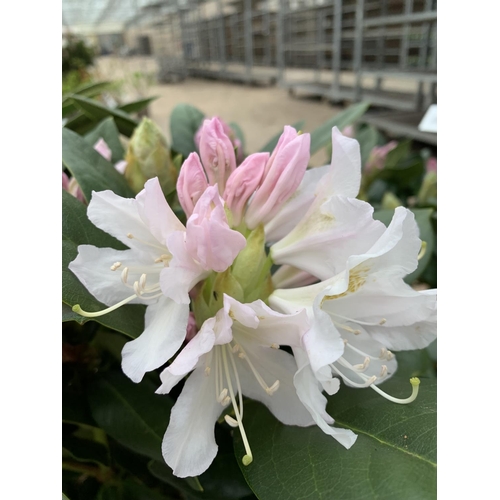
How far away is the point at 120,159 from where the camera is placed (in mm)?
585

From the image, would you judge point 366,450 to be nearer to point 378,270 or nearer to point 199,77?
point 378,270

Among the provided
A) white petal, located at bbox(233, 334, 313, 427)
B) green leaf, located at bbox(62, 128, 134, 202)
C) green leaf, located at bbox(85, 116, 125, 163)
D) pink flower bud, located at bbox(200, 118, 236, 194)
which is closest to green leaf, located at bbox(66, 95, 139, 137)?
green leaf, located at bbox(85, 116, 125, 163)

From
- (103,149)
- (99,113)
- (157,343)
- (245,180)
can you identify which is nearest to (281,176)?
(245,180)

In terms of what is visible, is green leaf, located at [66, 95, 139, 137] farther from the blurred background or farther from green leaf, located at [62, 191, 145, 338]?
green leaf, located at [62, 191, 145, 338]

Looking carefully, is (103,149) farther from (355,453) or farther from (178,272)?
(355,453)

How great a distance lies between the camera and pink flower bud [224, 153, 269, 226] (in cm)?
34

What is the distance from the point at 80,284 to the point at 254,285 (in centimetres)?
12

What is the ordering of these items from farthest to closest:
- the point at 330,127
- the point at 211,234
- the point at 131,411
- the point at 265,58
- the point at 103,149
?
1. the point at 265,58
2. the point at 330,127
3. the point at 103,149
4. the point at 131,411
5. the point at 211,234

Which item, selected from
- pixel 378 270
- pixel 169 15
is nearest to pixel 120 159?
pixel 378 270

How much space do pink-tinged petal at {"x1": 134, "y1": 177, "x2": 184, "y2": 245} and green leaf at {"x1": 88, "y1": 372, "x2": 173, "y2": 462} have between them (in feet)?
0.55

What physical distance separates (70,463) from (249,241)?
0.80ft

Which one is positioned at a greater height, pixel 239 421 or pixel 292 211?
pixel 292 211

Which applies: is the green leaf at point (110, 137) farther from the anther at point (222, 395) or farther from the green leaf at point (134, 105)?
the anther at point (222, 395)

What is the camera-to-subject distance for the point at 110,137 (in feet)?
1.88
